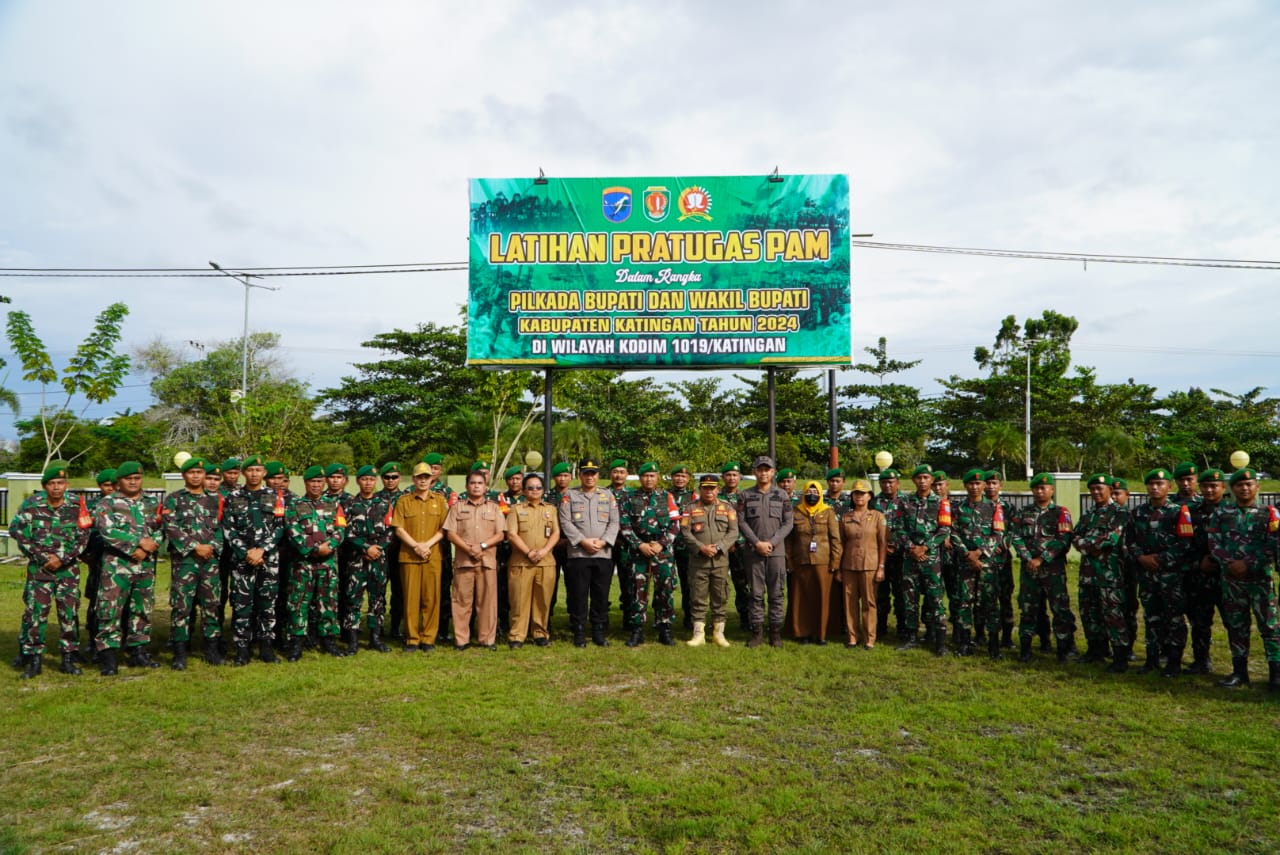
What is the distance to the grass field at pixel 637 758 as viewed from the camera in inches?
131

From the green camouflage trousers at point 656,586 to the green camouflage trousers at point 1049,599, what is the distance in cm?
290

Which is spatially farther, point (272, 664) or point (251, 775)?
point (272, 664)

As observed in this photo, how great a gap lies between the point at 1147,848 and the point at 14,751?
216 inches

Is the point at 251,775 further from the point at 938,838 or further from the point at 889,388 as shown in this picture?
the point at 889,388

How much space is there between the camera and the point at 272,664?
6.22m

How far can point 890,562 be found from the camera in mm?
7570

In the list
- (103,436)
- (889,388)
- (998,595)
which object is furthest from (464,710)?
(103,436)

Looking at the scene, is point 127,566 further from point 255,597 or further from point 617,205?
point 617,205

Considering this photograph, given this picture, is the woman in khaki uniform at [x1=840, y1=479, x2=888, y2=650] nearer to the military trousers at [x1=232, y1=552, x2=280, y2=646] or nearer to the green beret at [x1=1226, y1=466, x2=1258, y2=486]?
the green beret at [x1=1226, y1=466, x2=1258, y2=486]

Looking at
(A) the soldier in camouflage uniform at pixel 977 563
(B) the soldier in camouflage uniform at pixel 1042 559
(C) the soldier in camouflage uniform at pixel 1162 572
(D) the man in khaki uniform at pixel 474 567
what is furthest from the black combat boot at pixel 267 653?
(C) the soldier in camouflage uniform at pixel 1162 572

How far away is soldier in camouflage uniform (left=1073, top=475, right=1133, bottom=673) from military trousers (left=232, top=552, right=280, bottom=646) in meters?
6.37

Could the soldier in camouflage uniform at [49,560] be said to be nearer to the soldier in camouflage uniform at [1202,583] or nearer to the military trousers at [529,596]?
the military trousers at [529,596]

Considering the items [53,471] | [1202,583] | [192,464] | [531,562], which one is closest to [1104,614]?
[1202,583]

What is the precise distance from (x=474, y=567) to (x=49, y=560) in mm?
3058
